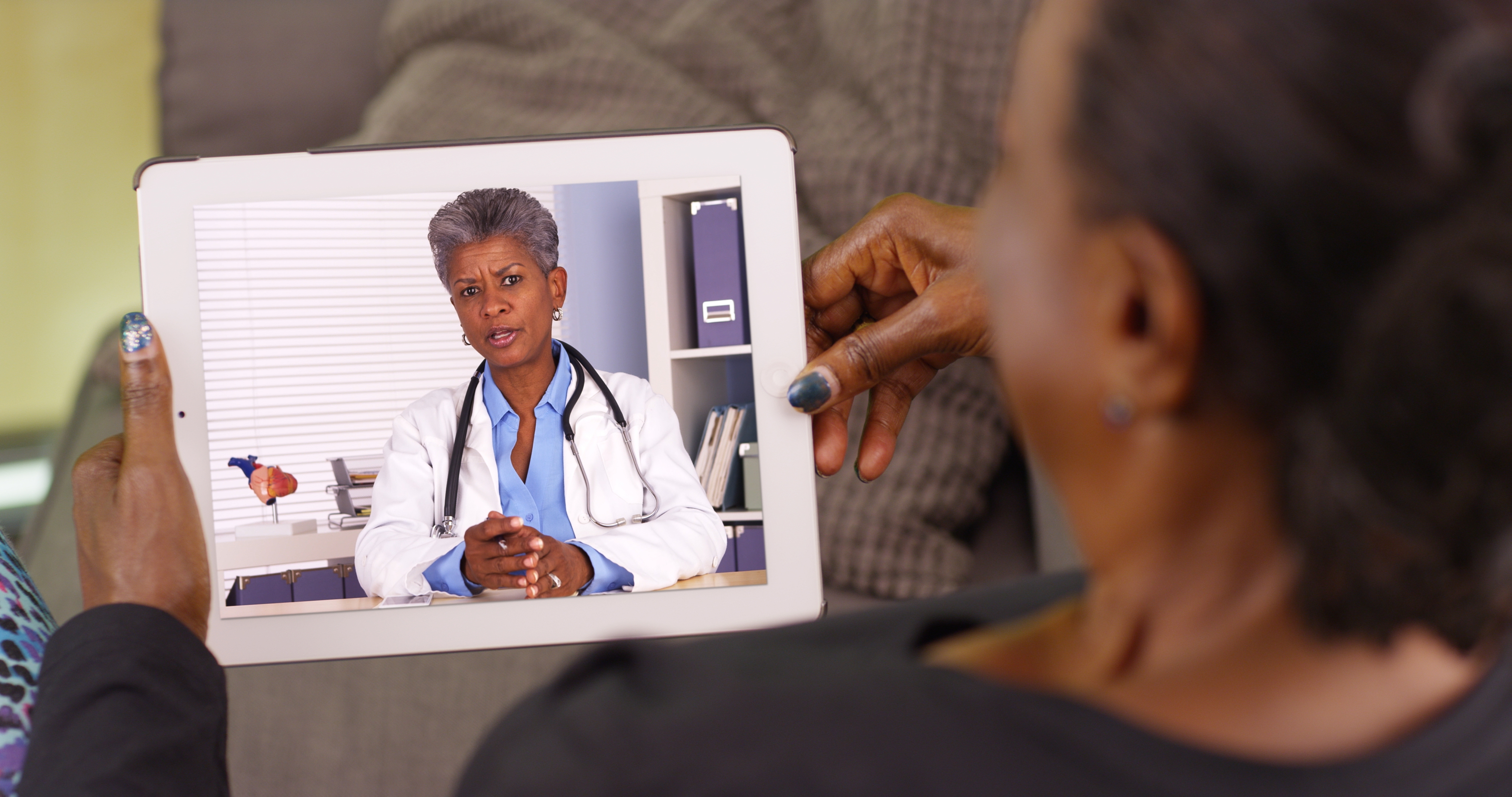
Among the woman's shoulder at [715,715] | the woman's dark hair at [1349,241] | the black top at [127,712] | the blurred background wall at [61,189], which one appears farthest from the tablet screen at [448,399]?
the blurred background wall at [61,189]

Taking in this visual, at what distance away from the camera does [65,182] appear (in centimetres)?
162

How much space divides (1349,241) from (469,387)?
58 centimetres

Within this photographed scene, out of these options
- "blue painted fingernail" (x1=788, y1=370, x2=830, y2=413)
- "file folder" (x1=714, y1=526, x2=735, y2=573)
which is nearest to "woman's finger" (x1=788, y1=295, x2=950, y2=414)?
"blue painted fingernail" (x1=788, y1=370, x2=830, y2=413)

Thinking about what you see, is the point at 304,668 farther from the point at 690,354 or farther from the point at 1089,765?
the point at 1089,765

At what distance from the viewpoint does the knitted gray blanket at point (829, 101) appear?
3.34 ft

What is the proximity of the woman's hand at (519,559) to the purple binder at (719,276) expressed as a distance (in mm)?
178

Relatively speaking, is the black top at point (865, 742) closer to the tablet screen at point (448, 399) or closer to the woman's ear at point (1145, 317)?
the woman's ear at point (1145, 317)

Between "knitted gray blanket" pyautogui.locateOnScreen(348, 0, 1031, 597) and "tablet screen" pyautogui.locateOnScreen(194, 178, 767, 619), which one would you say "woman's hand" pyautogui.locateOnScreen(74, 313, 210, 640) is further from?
"knitted gray blanket" pyautogui.locateOnScreen(348, 0, 1031, 597)

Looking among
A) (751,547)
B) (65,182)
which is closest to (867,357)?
(751,547)

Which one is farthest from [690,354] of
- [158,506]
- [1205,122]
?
[1205,122]

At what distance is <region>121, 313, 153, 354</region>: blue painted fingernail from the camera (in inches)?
25.5

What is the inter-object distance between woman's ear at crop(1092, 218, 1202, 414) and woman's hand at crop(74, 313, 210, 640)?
0.64 metres

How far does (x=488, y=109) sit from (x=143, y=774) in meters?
0.95

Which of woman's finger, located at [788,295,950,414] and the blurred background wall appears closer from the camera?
woman's finger, located at [788,295,950,414]
